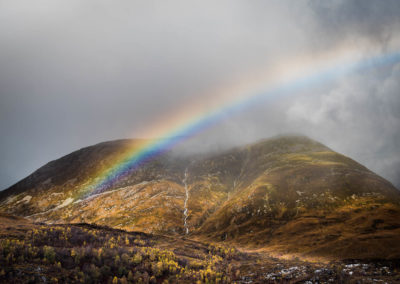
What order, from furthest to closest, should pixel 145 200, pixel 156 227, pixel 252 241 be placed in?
pixel 145 200 → pixel 156 227 → pixel 252 241

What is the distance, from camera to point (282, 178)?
6309 inches

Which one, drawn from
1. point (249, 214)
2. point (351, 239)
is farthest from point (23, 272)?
point (249, 214)

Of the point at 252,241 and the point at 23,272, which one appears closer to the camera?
the point at 23,272

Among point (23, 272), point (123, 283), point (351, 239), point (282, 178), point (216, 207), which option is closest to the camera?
point (23, 272)

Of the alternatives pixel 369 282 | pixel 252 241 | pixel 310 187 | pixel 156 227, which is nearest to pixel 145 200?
pixel 156 227

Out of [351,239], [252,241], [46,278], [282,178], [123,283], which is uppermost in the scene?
[46,278]

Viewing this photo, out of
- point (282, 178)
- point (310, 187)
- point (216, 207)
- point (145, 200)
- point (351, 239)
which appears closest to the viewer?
point (351, 239)

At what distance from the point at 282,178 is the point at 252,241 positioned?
6856cm

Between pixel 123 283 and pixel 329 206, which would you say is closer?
pixel 123 283

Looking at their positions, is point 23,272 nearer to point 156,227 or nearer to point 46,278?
point 46,278

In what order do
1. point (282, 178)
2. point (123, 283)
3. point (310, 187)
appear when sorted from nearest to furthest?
point (123, 283) → point (310, 187) → point (282, 178)

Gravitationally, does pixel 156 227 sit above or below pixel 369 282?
below

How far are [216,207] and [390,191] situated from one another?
113 meters

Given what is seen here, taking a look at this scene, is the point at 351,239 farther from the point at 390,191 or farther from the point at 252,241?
the point at 390,191
